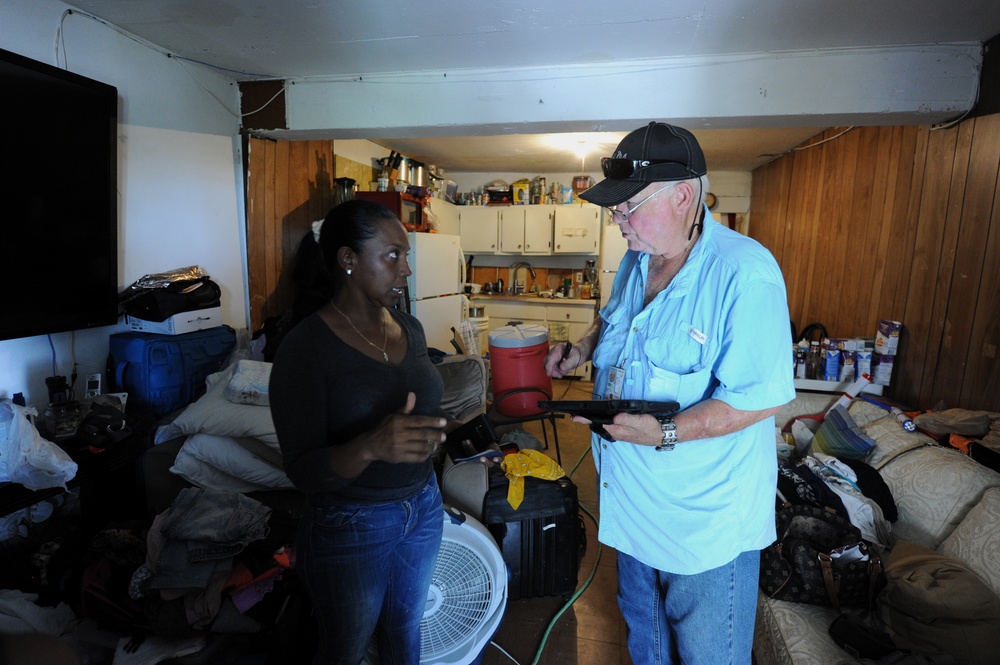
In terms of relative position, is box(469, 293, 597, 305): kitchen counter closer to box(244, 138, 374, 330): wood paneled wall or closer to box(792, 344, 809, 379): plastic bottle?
box(244, 138, 374, 330): wood paneled wall

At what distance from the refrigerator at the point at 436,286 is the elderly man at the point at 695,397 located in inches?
119

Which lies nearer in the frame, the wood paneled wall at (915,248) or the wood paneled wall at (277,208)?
the wood paneled wall at (915,248)

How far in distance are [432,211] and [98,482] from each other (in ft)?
12.9

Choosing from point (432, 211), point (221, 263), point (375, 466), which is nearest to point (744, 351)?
point (375, 466)

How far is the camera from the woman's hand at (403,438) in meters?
0.97

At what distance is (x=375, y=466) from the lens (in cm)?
112

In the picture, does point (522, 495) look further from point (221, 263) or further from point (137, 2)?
point (137, 2)

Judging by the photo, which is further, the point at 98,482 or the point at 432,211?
the point at 432,211

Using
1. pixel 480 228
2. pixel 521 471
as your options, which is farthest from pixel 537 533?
pixel 480 228

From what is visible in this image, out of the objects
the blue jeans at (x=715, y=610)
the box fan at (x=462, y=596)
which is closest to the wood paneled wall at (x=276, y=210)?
the box fan at (x=462, y=596)

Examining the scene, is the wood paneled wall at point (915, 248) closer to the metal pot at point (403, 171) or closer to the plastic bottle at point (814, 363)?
the plastic bottle at point (814, 363)

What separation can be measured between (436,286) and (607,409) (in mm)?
3615

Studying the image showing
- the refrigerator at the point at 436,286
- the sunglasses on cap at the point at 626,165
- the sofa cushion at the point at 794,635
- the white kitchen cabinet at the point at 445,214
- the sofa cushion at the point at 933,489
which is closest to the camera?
the sunglasses on cap at the point at 626,165

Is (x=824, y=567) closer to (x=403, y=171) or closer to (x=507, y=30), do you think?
(x=507, y=30)
